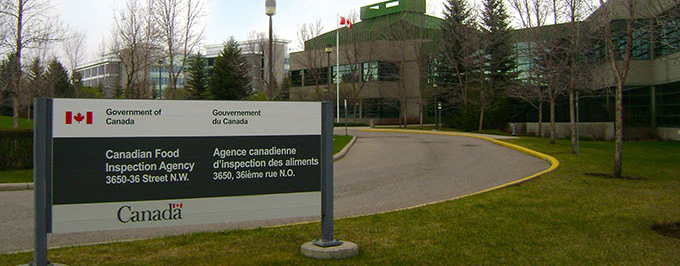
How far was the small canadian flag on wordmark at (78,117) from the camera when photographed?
14.9 feet

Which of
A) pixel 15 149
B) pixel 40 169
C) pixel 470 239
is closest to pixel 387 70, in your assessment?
pixel 15 149

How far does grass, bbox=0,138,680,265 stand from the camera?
17.1 feet

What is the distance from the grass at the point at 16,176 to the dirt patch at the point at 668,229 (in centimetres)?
1328

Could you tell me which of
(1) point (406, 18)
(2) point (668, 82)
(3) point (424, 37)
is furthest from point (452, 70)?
(2) point (668, 82)

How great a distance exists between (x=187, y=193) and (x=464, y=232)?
3493mm

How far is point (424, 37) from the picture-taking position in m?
51.8

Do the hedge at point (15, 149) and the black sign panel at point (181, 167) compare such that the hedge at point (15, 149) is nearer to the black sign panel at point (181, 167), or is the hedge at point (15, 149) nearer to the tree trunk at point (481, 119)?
the black sign panel at point (181, 167)

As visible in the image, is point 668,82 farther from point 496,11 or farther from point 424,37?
point 424,37

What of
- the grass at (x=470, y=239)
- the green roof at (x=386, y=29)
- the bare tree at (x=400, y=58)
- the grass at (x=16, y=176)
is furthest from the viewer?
the green roof at (x=386, y=29)

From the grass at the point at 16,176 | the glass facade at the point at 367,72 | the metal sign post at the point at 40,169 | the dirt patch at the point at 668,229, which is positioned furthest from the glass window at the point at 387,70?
the metal sign post at the point at 40,169

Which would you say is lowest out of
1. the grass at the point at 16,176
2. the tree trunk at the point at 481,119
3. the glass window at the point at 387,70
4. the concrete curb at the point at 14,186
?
the concrete curb at the point at 14,186

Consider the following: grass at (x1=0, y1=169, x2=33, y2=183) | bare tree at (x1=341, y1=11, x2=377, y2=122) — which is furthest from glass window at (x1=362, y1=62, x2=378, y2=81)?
grass at (x1=0, y1=169, x2=33, y2=183)

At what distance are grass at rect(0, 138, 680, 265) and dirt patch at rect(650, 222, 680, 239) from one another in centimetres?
11

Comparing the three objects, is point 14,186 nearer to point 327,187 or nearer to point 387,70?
point 327,187
